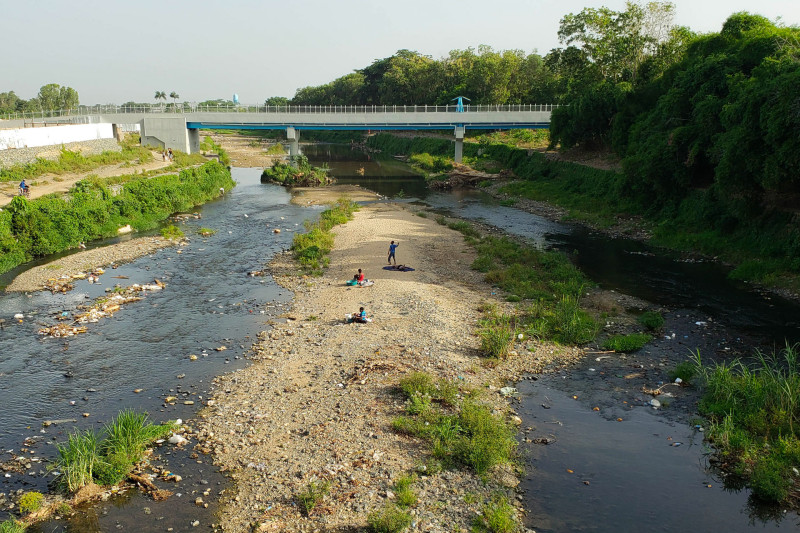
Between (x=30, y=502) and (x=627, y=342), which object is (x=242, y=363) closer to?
(x=30, y=502)

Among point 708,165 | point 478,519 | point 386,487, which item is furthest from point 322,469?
point 708,165

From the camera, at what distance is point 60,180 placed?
49.6 meters

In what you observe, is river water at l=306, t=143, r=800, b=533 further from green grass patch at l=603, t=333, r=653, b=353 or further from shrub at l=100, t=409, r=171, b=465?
shrub at l=100, t=409, r=171, b=465

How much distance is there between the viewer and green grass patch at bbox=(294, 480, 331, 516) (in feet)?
44.4

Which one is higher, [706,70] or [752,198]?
[706,70]

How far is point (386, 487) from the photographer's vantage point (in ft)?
47.0

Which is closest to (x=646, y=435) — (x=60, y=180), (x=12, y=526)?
(x=12, y=526)

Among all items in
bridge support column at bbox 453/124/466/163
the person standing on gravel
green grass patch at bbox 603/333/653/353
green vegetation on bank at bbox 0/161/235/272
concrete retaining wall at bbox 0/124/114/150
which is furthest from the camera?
bridge support column at bbox 453/124/466/163

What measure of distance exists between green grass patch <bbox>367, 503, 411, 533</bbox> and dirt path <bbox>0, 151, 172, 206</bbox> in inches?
1476

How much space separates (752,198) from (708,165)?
8474 millimetres

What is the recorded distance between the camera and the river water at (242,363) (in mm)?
13914

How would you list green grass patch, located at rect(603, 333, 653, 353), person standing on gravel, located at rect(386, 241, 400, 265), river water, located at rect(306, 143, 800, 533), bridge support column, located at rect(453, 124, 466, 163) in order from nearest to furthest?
river water, located at rect(306, 143, 800, 533), green grass patch, located at rect(603, 333, 653, 353), person standing on gravel, located at rect(386, 241, 400, 265), bridge support column, located at rect(453, 124, 466, 163)

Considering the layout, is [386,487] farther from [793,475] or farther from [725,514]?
[793,475]

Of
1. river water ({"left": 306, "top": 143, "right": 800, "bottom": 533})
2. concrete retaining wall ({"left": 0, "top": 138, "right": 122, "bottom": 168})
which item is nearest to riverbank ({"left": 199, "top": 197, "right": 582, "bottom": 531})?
river water ({"left": 306, "top": 143, "right": 800, "bottom": 533})
